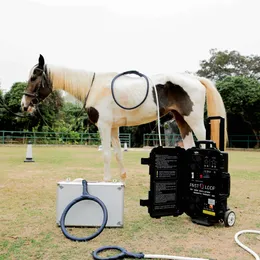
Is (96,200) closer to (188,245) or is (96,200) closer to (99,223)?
(99,223)

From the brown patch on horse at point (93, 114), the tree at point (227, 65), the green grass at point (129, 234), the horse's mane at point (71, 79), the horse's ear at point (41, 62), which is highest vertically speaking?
the tree at point (227, 65)

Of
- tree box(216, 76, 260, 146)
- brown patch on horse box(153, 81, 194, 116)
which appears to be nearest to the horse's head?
brown patch on horse box(153, 81, 194, 116)

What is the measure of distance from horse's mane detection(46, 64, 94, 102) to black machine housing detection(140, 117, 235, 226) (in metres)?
2.00

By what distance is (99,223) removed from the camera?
3316 millimetres

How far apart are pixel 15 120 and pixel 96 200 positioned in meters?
29.5

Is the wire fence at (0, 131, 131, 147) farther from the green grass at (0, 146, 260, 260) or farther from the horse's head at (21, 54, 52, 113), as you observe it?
the green grass at (0, 146, 260, 260)

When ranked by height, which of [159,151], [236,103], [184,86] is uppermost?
[236,103]

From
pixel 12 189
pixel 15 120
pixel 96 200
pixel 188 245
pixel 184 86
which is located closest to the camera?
pixel 188 245

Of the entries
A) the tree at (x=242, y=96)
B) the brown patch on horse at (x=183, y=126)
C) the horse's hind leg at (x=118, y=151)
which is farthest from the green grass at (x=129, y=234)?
the tree at (x=242, y=96)

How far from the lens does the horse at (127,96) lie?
471 cm

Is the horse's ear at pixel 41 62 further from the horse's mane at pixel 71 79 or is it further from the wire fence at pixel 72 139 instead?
the wire fence at pixel 72 139

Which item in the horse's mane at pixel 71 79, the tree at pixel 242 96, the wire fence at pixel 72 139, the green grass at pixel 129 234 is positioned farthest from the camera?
the wire fence at pixel 72 139

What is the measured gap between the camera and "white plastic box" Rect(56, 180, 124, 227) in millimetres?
3326

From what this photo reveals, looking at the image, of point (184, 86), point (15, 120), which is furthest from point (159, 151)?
point (15, 120)
